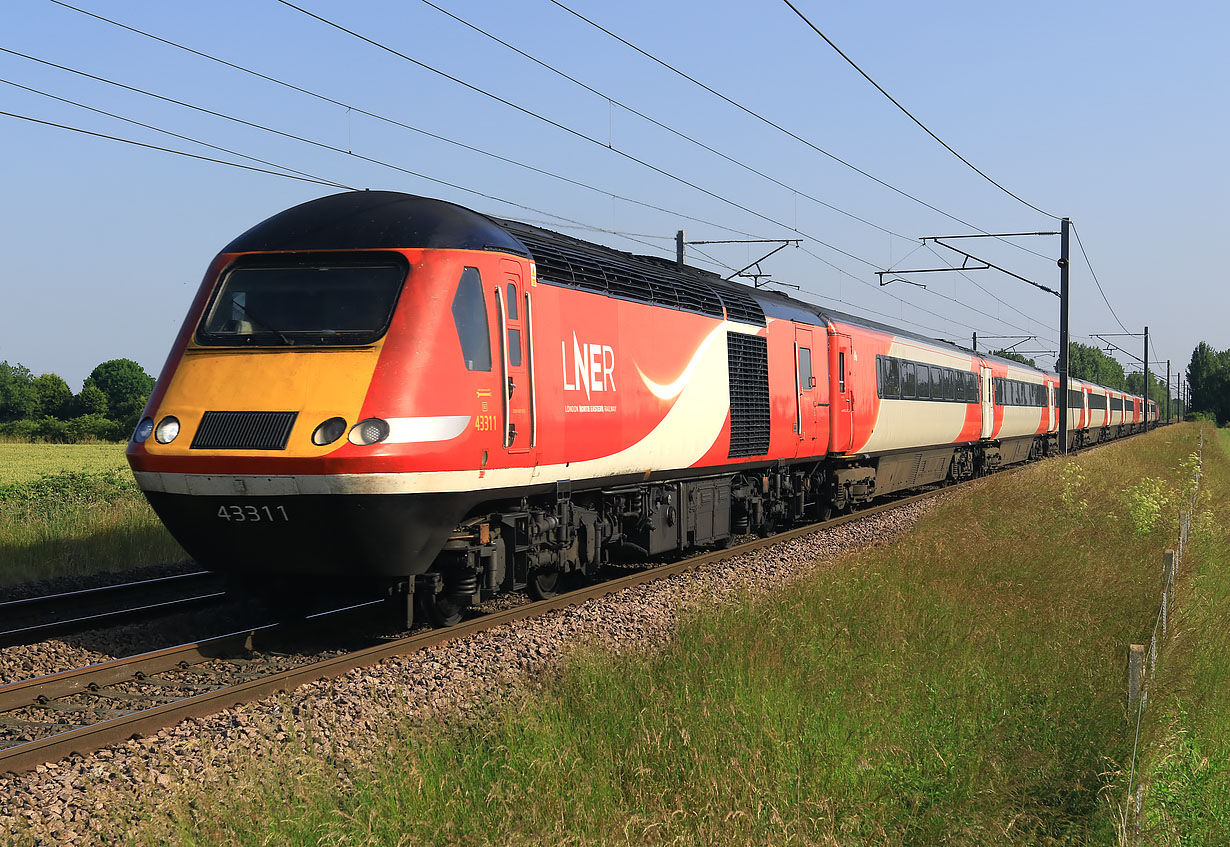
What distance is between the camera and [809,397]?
17.1m

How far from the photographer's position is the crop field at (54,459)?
3266 cm

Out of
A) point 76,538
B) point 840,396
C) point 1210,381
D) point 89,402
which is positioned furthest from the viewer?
point 1210,381

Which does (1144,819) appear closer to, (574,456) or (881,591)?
(881,591)

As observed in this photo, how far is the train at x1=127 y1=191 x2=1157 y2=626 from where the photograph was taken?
7996 millimetres

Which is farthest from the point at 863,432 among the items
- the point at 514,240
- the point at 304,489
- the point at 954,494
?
the point at 304,489

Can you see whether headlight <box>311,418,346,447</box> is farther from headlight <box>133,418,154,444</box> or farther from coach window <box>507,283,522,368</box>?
coach window <box>507,283,522,368</box>

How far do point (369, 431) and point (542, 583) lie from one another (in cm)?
340

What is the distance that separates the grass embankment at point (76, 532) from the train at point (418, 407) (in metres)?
5.19

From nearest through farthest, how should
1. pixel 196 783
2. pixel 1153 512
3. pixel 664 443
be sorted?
pixel 196 783
pixel 664 443
pixel 1153 512

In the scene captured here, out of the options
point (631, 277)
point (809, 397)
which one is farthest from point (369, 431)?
point (809, 397)

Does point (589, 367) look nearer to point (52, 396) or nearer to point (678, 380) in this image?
point (678, 380)

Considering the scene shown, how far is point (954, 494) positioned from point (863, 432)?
11.7ft

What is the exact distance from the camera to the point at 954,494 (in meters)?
21.9

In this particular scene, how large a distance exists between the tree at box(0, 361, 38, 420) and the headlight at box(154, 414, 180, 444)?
289 ft
